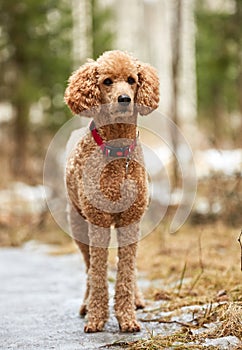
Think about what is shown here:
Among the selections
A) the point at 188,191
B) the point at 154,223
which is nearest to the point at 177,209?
the point at 188,191

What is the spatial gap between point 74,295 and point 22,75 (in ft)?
25.7

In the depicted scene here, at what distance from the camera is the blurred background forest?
7703 mm

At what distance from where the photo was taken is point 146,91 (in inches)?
133

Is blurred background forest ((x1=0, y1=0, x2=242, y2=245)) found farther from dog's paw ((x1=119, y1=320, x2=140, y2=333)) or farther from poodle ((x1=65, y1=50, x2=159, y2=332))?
dog's paw ((x1=119, y1=320, x2=140, y2=333))

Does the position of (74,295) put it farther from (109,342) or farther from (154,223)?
(154,223)

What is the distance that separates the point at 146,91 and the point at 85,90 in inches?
13.5

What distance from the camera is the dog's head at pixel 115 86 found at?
3.26 m

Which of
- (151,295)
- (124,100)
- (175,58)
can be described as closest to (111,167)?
(124,100)

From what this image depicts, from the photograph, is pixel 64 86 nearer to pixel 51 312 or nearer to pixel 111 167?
pixel 51 312

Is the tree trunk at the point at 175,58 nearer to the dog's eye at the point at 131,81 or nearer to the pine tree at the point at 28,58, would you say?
the pine tree at the point at 28,58

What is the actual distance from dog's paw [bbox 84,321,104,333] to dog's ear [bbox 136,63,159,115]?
1232 mm

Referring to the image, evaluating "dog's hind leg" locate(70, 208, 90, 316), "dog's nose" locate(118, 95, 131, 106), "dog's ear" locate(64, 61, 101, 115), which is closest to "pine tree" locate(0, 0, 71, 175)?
"dog's hind leg" locate(70, 208, 90, 316)

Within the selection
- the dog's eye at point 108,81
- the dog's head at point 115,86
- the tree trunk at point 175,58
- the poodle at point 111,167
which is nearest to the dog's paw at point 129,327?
the poodle at point 111,167

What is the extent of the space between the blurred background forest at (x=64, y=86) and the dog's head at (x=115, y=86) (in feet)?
8.42
